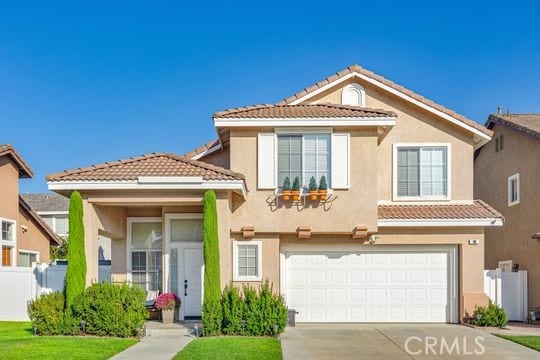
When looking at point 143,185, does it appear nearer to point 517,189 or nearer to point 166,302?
point 166,302

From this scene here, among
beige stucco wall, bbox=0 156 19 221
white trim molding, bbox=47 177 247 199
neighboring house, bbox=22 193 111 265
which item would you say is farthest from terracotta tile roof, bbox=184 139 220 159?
neighboring house, bbox=22 193 111 265

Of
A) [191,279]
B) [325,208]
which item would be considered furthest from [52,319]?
[325,208]

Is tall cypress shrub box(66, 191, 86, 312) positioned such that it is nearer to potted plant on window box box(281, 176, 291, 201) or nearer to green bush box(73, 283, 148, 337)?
green bush box(73, 283, 148, 337)

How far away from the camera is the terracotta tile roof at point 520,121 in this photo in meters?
20.2

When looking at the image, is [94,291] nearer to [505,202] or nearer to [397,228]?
[397,228]

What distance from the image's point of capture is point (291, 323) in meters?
16.4

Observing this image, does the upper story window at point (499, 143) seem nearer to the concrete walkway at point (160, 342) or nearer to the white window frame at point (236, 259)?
the white window frame at point (236, 259)

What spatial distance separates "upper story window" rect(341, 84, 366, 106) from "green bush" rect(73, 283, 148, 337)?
28.9 ft

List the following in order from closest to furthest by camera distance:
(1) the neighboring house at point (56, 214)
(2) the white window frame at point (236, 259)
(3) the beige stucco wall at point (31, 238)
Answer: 1. (2) the white window frame at point (236, 259)
2. (3) the beige stucco wall at point (31, 238)
3. (1) the neighboring house at point (56, 214)

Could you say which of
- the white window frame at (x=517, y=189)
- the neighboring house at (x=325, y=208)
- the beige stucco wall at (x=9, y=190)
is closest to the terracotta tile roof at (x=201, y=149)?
the neighboring house at (x=325, y=208)

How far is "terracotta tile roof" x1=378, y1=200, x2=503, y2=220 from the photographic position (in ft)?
55.1

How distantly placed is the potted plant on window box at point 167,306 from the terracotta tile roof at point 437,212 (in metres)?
6.18

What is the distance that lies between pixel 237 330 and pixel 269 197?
12.9 ft

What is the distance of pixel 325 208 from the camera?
16.5 metres
